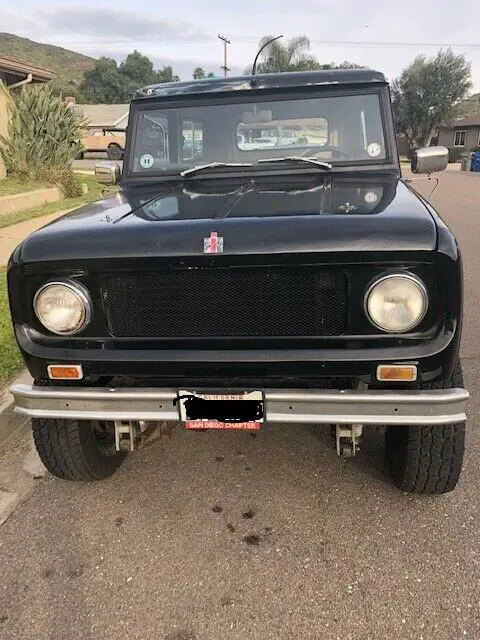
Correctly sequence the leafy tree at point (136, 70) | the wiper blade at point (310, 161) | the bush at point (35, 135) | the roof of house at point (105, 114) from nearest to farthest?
the wiper blade at point (310, 161) → the bush at point (35, 135) → the roof of house at point (105, 114) → the leafy tree at point (136, 70)

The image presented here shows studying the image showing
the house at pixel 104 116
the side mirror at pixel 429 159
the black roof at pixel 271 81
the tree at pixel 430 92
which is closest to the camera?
the black roof at pixel 271 81

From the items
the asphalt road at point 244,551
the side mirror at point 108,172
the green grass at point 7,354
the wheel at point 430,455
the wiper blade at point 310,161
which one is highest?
the wiper blade at point 310,161

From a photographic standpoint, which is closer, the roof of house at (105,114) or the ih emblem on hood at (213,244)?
the ih emblem on hood at (213,244)

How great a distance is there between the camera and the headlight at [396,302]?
7.17 feet

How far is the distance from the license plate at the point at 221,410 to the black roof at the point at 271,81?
2164 millimetres

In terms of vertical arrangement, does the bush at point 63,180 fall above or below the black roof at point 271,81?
below

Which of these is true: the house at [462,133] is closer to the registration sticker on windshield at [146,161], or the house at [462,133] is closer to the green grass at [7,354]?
the green grass at [7,354]

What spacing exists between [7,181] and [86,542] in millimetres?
11945

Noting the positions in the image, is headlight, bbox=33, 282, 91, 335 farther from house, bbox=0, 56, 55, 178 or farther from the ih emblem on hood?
house, bbox=0, 56, 55, 178

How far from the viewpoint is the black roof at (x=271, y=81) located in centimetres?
353

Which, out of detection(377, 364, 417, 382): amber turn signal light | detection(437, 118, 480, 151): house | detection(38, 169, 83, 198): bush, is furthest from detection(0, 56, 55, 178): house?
detection(437, 118, 480, 151): house

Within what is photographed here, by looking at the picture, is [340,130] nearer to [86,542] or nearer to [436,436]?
[436,436]

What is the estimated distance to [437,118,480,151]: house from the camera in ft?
175

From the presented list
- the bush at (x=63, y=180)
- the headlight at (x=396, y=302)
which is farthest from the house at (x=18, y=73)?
the headlight at (x=396, y=302)
